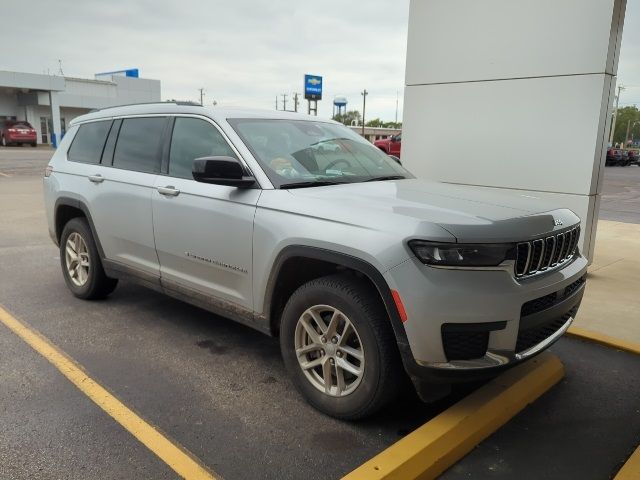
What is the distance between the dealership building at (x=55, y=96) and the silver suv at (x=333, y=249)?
143ft

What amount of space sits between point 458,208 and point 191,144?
2.17m

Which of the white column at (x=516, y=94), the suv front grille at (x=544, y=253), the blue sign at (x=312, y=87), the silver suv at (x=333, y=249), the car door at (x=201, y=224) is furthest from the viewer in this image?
the blue sign at (x=312, y=87)

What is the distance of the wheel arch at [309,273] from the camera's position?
282cm

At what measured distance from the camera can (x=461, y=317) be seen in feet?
8.87

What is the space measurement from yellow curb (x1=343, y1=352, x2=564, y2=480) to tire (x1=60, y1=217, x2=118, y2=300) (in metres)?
3.51

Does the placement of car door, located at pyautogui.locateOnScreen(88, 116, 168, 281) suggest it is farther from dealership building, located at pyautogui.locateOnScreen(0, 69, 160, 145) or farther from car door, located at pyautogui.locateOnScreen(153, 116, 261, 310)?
dealership building, located at pyautogui.locateOnScreen(0, 69, 160, 145)

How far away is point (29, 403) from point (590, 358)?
394 centimetres

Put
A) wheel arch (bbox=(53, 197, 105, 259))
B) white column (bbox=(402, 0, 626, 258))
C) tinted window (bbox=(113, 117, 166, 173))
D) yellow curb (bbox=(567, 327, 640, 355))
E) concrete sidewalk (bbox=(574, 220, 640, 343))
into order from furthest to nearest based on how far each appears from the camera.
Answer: white column (bbox=(402, 0, 626, 258)) < wheel arch (bbox=(53, 197, 105, 259)) < concrete sidewalk (bbox=(574, 220, 640, 343)) < tinted window (bbox=(113, 117, 166, 173)) < yellow curb (bbox=(567, 327, 640, 355))

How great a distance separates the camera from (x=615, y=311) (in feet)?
17.4

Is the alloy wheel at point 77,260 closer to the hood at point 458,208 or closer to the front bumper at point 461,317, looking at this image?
the hood at point 458,208

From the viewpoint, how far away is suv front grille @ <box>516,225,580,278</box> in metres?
2.90

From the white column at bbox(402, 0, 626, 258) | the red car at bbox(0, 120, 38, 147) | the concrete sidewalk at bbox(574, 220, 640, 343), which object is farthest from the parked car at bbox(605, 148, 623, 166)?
the red car at bbox(0, 120, 38, 147)

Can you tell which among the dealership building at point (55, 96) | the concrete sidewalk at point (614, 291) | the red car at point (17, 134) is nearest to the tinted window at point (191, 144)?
the concrete sidewalk at point (614, 291)

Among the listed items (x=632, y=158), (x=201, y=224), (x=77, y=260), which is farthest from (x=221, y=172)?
(x=632, y=158)
